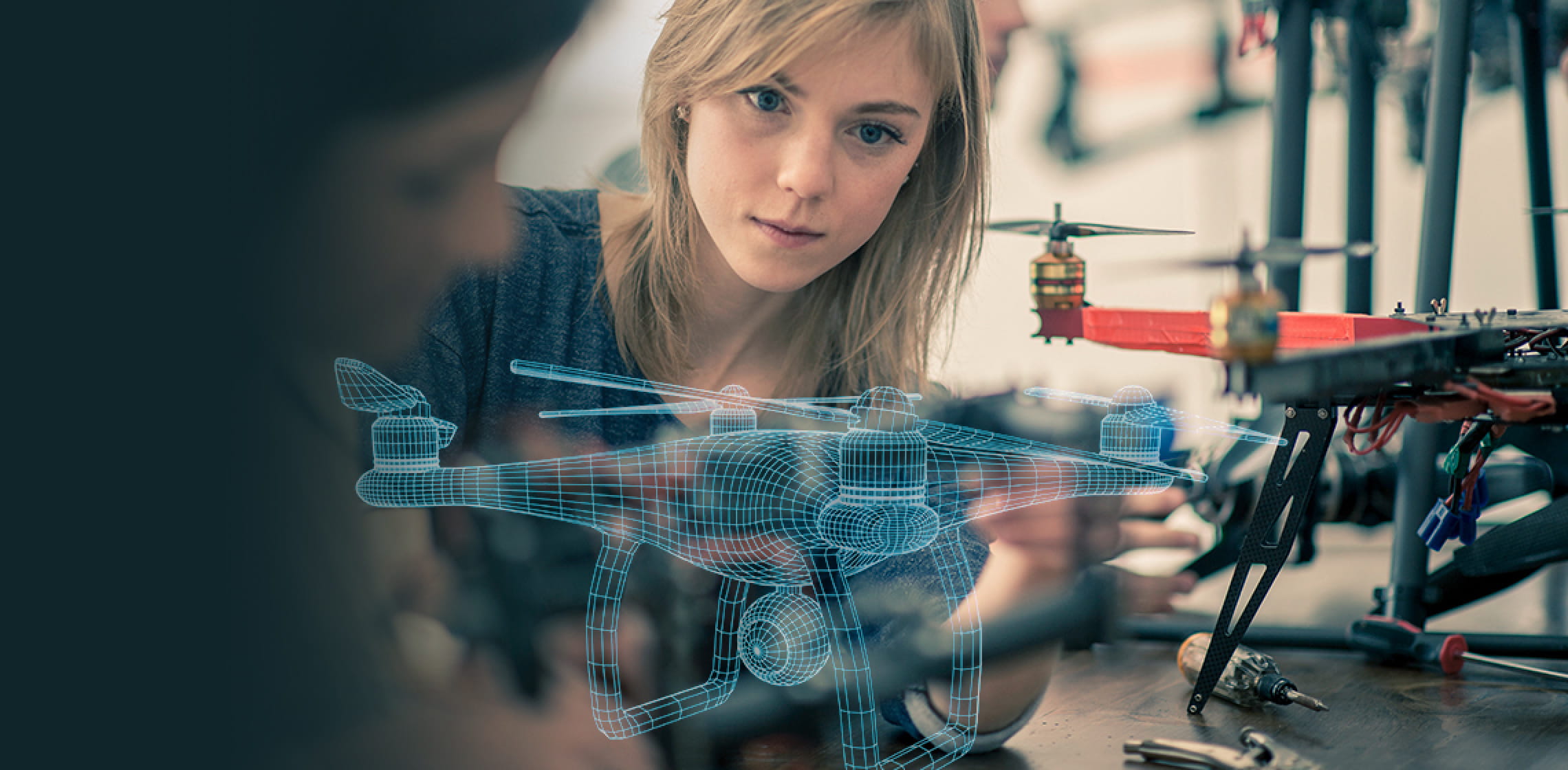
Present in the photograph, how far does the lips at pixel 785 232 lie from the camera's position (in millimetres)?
662

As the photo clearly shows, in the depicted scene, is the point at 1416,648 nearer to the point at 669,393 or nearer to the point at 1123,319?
the point at 1123,319

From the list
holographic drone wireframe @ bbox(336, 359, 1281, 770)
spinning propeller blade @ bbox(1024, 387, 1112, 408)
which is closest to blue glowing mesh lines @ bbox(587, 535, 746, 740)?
holographic drone wireframe @ bbox(336, 359, 1281, 770)

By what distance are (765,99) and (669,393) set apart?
0.20m

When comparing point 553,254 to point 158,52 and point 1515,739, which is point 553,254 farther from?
point 1515,739

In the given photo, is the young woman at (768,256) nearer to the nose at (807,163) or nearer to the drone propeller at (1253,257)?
the nose at (807,163)

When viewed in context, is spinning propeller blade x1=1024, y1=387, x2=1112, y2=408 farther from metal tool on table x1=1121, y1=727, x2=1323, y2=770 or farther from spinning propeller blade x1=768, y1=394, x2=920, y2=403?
metal tool on table x1=1121, y1=727, x2=1323, y2=770

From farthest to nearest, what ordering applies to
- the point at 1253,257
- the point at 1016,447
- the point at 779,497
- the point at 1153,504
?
the point at 1153,504
the point at 1016,447
the point at 779,497
the point at 1253,257

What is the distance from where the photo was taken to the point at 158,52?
0.48 m

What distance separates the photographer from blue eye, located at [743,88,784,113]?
63 centimetres

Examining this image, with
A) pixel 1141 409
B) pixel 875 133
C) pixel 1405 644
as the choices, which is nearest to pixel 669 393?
pixel 875 133

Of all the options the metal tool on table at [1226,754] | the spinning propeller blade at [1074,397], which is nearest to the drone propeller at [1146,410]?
the spinning propeller blade at [1074,397]

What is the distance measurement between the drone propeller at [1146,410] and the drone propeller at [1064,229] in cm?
12

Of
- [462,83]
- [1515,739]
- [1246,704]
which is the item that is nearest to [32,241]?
[462,83]

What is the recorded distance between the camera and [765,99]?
0.64 metres
